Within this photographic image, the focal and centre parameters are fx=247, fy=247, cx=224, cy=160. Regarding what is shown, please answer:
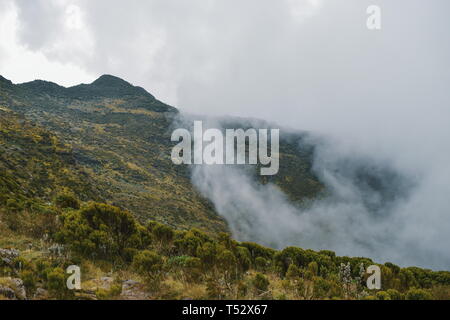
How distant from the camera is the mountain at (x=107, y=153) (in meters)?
32.0

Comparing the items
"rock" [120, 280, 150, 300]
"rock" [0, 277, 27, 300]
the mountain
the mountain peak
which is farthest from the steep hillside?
"rock" [120, 280, 150, 300]

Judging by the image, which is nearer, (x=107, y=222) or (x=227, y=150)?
(x=107, y=222)

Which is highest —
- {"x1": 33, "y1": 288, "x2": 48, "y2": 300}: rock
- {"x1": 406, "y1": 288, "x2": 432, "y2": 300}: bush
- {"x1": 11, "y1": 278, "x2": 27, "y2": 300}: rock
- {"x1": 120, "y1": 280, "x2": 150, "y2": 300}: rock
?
{"x1": 11, "y1": 278, "x2": 27, "y2": 300}: rock

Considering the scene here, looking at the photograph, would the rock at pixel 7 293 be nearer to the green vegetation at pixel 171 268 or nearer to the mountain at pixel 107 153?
the green vegetation at pixel 171 268

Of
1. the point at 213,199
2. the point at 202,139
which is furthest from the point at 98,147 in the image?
the point at 202,139

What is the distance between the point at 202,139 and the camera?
347 ft

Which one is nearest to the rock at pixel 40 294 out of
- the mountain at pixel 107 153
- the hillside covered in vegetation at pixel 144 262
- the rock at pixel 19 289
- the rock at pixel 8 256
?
the hillside covered in vegetation at pixel 144 262

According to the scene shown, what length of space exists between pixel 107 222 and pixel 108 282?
315 cm

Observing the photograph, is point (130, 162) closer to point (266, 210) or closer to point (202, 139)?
point (202, 139)

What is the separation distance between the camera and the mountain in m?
32.0

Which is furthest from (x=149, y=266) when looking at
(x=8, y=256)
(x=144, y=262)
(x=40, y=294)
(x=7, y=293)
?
(x=8, y=256)

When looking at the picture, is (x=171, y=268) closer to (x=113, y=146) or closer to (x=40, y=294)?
(x=40, y=294)

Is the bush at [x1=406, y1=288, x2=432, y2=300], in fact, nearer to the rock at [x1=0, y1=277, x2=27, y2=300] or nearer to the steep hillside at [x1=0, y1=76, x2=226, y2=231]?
the rock at [x1=0, y1=277, x2=27, y2=300]

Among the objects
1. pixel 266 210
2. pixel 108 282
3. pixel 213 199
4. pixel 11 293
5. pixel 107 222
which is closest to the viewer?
pixel 11 293
